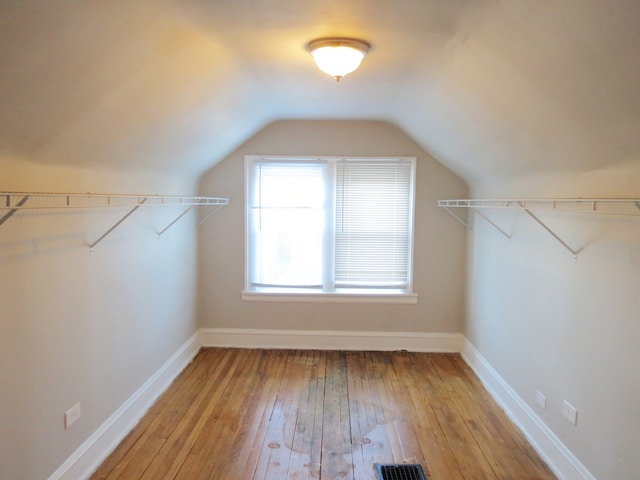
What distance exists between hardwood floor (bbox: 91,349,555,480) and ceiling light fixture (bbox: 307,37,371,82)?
7.38 feet

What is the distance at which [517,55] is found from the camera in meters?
1.78

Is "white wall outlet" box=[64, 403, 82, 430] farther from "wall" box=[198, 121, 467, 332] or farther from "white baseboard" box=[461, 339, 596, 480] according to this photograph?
"white baseboard" box=[461, 339, 596, 480]

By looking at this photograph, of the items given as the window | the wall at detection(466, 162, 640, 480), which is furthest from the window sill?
Result: the wall at detection(466, 162, 640, 480)

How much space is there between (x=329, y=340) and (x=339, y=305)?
1.23 ft

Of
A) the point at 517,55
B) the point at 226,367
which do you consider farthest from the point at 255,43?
the point at 226,367

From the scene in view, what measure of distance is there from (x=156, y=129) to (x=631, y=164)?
2463mm

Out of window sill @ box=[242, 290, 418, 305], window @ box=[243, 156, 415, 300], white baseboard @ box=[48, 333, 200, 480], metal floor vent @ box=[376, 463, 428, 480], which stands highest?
window @ box=[243, 156, 415, 300]

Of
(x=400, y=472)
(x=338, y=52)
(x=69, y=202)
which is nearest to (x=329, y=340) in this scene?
(x=400, y=472)

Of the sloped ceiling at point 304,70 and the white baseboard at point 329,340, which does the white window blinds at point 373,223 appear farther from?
the sloped ceiling at point 304,70

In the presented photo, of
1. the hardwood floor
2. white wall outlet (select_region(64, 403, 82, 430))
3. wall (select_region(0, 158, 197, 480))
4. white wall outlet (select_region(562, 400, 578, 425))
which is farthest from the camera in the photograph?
the hardwood floor

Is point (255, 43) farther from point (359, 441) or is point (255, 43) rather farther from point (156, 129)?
point (359, 441)

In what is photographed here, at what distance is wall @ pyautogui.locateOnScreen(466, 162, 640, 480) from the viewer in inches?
76.5

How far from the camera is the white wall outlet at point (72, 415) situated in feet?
7.23

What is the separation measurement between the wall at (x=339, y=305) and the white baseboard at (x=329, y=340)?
0.20 ft
